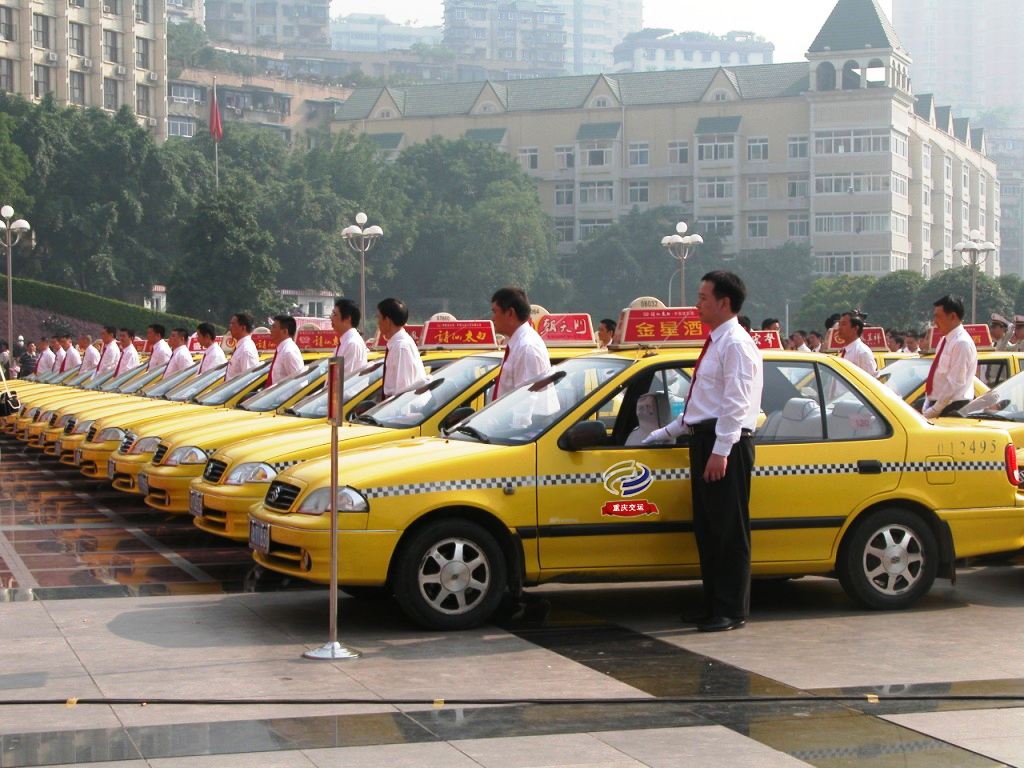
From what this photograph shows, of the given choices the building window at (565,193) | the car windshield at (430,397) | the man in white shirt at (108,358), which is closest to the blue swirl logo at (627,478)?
the car windshield at (430,397)

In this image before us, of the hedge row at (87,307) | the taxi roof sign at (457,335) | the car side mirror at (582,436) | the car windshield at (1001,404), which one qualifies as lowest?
the car side mirror at (582,436)

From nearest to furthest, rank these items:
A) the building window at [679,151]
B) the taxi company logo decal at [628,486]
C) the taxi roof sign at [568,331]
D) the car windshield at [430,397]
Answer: the taxi company logo decal at [628,486], the car windshield at [430,397], the taxi roof sign at [568,331], the building window at [679,151]

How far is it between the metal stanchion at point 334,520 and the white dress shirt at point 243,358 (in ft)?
27.5

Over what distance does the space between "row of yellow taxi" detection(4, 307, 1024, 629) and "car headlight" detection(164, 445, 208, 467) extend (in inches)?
73.1

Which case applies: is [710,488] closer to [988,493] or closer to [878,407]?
[878,407]

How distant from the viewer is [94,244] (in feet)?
248

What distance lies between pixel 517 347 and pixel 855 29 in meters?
103

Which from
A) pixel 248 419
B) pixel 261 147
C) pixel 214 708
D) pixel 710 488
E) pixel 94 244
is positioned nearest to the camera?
pixel 214 708

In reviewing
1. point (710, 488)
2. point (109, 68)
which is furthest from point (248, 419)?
point (109, 68)

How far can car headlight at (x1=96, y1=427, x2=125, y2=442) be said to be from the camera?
1553 centimetres

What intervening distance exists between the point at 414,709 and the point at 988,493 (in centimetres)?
422

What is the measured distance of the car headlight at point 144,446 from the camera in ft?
45.3

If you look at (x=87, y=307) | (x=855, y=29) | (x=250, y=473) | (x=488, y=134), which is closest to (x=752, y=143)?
(x=855, y=29)

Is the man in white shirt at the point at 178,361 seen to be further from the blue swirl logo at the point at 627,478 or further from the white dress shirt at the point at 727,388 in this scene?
the white dress shirt at the point at 727,388
